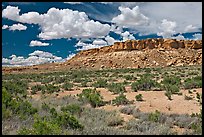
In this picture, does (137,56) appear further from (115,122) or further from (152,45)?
(115,122)

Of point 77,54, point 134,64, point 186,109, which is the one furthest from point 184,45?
point 186,109

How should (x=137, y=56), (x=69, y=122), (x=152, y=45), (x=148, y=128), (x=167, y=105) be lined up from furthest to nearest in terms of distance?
1. (x=152, y=45)
2. (x=137, y=56)
3. (x=167, y=105)
4. (x=148, y=128)
5. (x=69, y=122)

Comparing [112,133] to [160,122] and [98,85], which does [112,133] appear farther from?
[98,85]

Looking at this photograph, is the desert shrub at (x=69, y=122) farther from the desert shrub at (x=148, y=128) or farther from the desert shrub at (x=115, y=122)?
the desert shrub at (x=148, y=128)

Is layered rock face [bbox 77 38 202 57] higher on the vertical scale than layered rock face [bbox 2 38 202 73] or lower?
higher

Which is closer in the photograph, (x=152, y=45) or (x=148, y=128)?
(x=148, y=128)

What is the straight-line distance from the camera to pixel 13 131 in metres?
6.69

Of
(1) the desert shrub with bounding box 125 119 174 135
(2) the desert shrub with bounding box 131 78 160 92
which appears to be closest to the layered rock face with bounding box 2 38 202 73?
(2) the desert shrub with bounding box 131 78 160 92

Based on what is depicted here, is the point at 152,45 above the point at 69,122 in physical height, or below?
above

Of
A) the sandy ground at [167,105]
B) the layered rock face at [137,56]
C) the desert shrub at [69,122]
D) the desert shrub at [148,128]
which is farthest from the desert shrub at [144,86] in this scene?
the layered rock face at [137,56]

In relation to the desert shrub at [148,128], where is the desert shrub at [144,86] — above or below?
above

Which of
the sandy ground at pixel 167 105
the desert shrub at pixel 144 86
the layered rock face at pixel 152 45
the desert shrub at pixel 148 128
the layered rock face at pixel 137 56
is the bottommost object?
the desert shrub at pixel 148 128

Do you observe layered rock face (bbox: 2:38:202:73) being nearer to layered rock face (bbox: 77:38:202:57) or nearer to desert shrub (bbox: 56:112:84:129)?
layered rock face (bbox: 77:38:202:57)

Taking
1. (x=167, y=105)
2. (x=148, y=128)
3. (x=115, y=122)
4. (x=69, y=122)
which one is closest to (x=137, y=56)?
(x=167, y=105)
